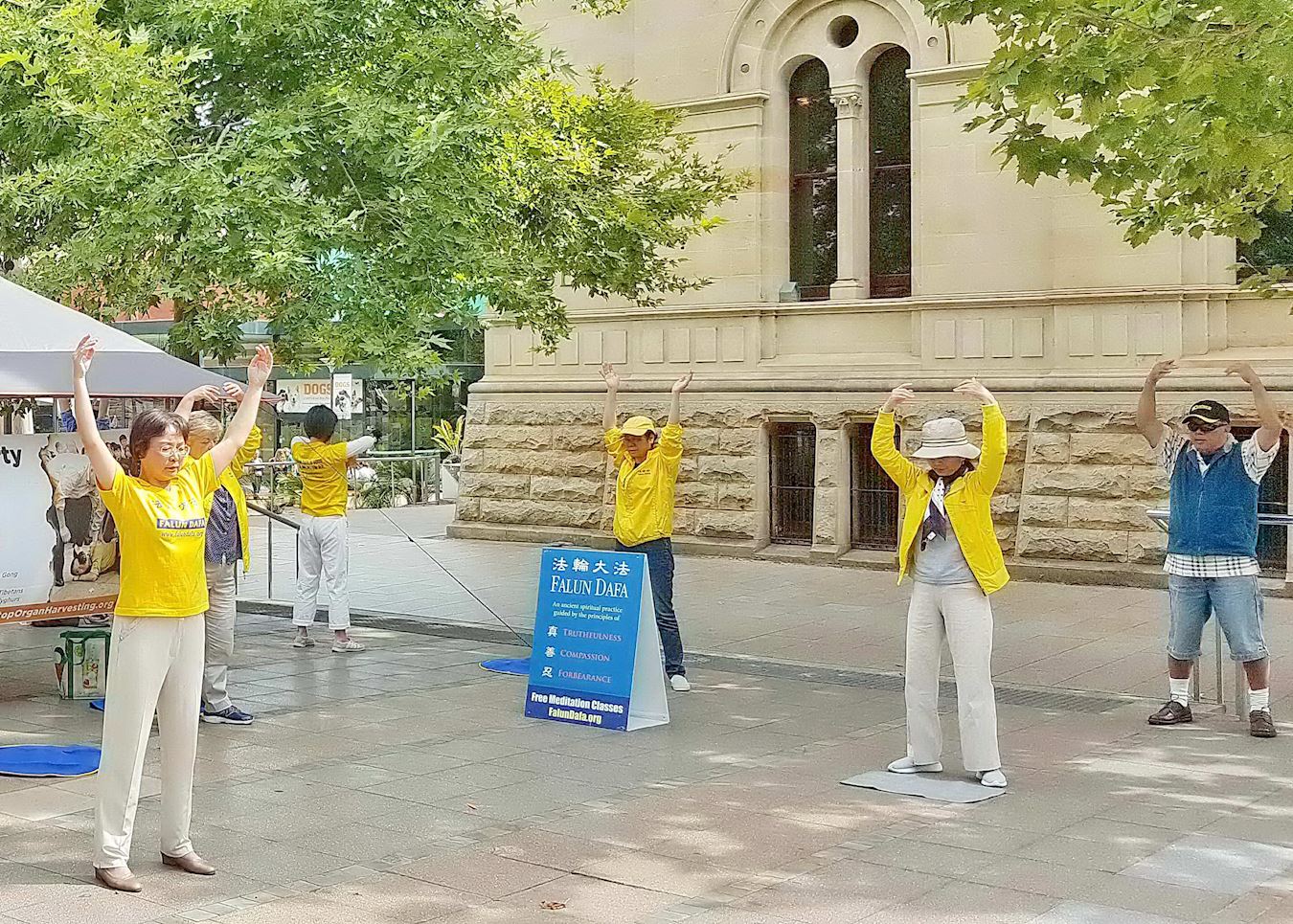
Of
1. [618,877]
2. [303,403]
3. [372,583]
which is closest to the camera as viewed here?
[618,877]

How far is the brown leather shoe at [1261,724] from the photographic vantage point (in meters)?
8.70

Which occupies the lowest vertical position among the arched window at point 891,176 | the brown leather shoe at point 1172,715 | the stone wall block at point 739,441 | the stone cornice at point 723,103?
the brown leather shoe at point 1172,715

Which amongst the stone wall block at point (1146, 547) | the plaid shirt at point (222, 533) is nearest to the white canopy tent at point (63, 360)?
the plaid shirt at point (222, 533)

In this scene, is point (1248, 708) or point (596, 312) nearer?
point (1248, 708)

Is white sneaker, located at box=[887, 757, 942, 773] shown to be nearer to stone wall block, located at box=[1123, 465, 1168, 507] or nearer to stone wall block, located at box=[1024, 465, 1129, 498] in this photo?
stone wall block, located at box=[1123, 465, 1168, 507]

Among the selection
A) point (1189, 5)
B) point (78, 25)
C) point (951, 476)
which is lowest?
point (951, 476)

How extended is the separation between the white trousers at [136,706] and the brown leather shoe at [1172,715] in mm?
5789

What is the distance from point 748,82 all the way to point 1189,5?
38.4 ft

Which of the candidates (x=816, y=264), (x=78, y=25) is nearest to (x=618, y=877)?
(x=78, y=25)

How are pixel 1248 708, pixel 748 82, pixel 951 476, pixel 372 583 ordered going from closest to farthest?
1. pixel 951 476
2. pixel 1248 708
3. pixel 372 583
4. pixel 748 82

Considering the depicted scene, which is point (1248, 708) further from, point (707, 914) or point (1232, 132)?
point (707, 914)

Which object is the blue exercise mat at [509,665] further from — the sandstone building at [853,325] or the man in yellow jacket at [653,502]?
the sandstone building at [853,325]

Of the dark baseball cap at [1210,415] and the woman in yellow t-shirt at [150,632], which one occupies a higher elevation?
the dark baseball cap at [1210,415]

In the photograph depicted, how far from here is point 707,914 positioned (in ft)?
18.3
